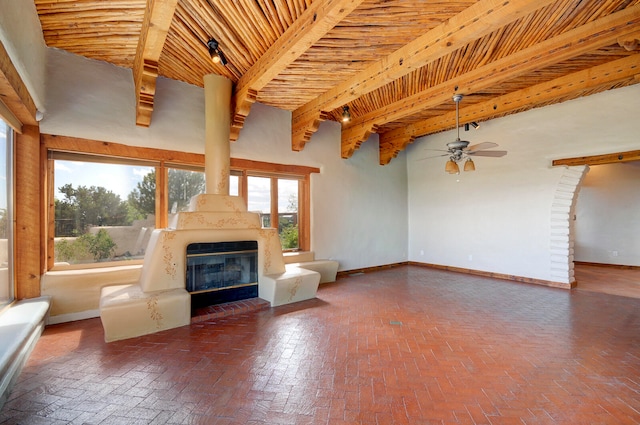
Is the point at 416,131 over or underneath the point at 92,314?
over

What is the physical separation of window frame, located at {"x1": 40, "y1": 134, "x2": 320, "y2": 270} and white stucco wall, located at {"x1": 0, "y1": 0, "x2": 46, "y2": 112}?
545 mm

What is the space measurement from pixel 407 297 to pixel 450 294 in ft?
2.62

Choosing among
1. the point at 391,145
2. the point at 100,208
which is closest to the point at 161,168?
the point at 100,208

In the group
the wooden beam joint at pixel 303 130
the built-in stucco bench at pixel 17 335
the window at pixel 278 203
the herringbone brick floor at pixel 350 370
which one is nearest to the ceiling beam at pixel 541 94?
the wooden beam joint at pixel 303 130

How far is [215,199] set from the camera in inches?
160

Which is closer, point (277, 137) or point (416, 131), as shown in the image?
point (277, 137)

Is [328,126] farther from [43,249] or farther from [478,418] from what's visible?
[478,418]

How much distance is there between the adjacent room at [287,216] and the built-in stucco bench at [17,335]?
0.03 meters

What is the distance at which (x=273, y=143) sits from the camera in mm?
5574

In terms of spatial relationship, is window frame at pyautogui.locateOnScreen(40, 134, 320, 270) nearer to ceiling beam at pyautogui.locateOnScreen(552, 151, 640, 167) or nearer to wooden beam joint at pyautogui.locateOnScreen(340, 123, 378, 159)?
wooden beam joint at pyautogui.locateOnScreen(340, 123, 378, 159)

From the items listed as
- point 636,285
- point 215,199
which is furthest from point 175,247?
point 636,285

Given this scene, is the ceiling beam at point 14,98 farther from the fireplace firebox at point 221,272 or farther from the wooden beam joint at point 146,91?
the fireplace firebox at point 221,272

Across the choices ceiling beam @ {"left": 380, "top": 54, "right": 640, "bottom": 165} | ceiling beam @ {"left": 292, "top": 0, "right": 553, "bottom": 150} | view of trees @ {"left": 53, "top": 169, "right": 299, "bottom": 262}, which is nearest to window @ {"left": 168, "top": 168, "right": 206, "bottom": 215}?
view of trees @ {"left": 53, "top": 169, "right": 299, "bottom": 262}

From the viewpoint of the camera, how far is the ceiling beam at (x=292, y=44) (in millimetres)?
2555
